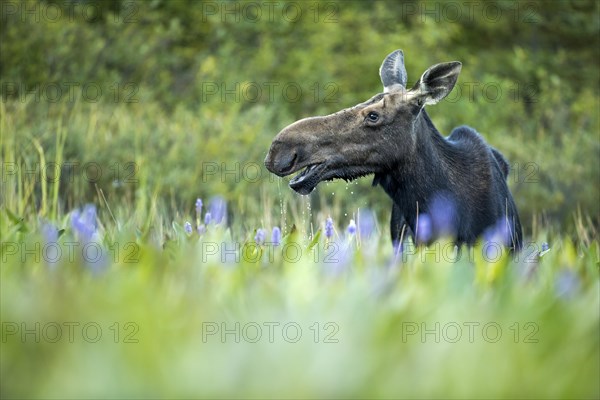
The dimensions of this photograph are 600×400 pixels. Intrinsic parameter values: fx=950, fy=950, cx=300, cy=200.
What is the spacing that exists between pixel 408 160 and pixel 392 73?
1.82ft

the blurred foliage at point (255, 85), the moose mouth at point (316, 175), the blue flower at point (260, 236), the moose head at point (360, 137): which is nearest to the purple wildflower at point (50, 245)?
A: the blue flower at point (260, 236)

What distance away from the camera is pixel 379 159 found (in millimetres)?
5031

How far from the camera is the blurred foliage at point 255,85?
9.91m

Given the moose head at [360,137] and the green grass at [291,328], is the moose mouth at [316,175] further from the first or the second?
the green grass at [291,328]

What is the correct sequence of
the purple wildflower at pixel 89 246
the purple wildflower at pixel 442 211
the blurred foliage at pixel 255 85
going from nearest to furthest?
the purple wildflower at pixel 89 246 → the purple wildflower at pixel 442 211 → the blurred foliage at pixel 255 85

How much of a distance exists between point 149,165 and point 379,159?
17.3ft

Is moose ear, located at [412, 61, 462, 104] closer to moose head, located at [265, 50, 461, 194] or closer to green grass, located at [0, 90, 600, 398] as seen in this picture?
moose head, located at [265, 50, 461, 194]

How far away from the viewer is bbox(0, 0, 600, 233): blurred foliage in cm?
991

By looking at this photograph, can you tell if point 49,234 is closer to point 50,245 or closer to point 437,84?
point 50,245

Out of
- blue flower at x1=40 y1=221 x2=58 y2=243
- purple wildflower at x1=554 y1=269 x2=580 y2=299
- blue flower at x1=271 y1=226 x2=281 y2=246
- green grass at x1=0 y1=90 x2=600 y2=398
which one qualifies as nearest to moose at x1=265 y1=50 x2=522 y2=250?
blue flower at x1=271 y1=226 x2=281 y2=246

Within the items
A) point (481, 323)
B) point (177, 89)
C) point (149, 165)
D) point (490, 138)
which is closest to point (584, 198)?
point (490, 138)

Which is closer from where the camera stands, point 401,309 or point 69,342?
point 69,342

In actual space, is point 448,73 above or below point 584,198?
above

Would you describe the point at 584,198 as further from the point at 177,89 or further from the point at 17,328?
the point at 17,328
